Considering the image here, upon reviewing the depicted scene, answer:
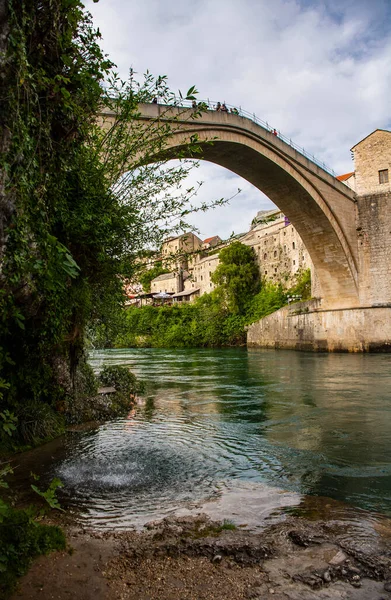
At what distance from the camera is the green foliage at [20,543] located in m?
2.29

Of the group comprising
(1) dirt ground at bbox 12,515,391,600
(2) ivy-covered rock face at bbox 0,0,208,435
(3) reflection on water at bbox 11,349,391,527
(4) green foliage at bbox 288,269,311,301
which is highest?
(4) green foliage at bbox 288,269,311,301

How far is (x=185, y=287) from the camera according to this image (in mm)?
61312

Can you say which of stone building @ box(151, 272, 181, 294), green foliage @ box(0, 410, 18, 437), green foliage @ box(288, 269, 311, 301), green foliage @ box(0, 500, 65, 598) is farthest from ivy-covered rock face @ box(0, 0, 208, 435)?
stone building @ box(151, 272, 181, 294)

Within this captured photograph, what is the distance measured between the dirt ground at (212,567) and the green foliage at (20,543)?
0.06m

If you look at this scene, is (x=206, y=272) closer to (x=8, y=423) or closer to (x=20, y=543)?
(x=20, y=543)

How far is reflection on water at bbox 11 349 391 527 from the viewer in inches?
151

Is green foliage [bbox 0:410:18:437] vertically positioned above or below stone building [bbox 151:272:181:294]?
below

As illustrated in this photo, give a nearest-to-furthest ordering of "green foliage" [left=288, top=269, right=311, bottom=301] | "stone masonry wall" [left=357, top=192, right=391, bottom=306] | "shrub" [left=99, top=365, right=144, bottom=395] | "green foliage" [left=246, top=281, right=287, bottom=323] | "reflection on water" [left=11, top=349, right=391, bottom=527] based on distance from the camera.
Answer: "reflection on water" [left=11, top=349, right=391, bottom=527]
"shrub" [left=99, top=365, right=144, bottom=395]
"stone masonry wall" [left=357, top=192, right=391, bottom=306]
"green foliage" [left=288, top=269, right=311, bottom=301]
"green foliage" [left=246, top=281, right=287, bottom=323]

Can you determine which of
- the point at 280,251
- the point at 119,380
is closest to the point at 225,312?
the point at 280,251

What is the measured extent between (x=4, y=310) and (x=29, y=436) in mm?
3164

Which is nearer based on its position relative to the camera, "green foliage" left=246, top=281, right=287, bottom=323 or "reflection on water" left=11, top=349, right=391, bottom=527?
"reflection on water" left=11, top=349, right=391, bottom=527

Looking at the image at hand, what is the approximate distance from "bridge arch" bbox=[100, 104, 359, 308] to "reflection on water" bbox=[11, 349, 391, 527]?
10839 millimetres

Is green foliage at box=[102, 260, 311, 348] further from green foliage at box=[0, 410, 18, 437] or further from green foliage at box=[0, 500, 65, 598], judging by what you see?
green foliage at box=[0, 410, 18, 437]

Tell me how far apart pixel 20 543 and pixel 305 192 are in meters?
20.8
